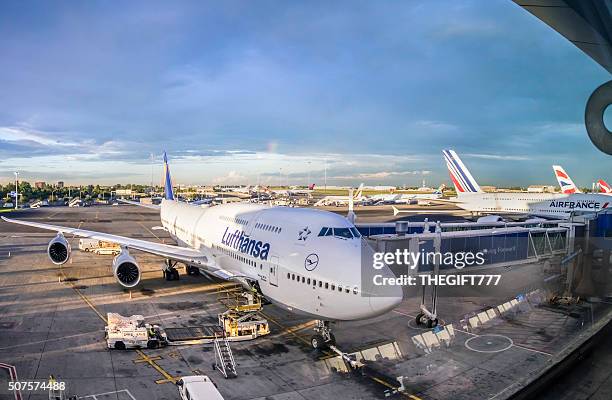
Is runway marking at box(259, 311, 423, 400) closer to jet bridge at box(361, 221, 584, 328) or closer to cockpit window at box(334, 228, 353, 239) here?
cockpit window at box(334, 228, 353, 239)

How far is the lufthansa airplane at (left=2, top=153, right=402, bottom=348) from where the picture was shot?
1523cm

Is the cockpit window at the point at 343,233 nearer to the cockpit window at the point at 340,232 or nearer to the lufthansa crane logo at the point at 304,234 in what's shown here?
the cockpit window at the point at 340,232

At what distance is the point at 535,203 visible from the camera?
59.1m

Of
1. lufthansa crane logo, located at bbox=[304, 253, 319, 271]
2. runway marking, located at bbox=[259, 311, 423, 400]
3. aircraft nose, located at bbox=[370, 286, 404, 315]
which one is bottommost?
runway marking, located at bbox=[259, 311, 423, 400]

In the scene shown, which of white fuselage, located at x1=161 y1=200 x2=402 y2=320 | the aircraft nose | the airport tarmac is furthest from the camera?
white fuselage, located at x1=161 y1=200 x2=402 y2=320

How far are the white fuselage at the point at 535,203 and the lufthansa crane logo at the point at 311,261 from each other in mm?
42393

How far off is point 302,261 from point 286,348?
13.2 feet

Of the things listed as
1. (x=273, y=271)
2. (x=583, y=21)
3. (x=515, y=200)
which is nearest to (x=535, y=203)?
(x=515, y=200)

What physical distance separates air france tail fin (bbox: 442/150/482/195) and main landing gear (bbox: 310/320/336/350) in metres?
58.1

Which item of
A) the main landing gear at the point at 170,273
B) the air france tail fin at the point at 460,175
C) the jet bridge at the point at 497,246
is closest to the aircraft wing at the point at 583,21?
the jet bridge at the point at 497,246

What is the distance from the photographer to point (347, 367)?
52.6 feet

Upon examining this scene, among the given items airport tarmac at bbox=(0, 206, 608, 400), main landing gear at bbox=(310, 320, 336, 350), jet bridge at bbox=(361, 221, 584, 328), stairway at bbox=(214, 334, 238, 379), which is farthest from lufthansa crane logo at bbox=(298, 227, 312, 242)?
jet bridge at bbox=(361, 221, 584, 328)

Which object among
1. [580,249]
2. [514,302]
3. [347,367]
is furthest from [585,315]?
[347,367]

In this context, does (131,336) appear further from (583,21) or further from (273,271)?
(583,21)
